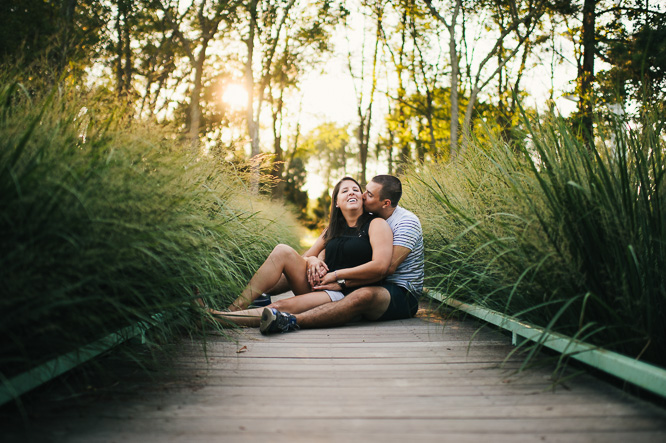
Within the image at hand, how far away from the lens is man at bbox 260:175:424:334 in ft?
9.72

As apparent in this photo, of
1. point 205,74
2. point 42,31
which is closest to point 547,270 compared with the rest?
point 42,31

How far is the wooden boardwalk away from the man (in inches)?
24.5

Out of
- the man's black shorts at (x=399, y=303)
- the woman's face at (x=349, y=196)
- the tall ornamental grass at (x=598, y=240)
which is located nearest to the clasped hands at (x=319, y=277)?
the man's black shorts at (x=399, y=303)

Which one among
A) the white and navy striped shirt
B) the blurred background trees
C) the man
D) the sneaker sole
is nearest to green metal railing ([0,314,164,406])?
the sneaker sole

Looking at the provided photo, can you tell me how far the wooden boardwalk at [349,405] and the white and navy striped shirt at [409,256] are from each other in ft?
3.20

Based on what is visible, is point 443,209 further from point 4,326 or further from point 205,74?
point 205,74

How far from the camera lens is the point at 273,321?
269 centimetres

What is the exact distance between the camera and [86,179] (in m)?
1.61

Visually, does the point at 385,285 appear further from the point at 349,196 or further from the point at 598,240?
the point at 598,240

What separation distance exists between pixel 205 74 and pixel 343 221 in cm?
1299

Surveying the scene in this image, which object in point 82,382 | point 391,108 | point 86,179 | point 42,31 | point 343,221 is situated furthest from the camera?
point 391,108

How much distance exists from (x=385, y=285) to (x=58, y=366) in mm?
Result: 2134

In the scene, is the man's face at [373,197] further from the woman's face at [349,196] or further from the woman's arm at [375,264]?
the woman's arm at [375,264]

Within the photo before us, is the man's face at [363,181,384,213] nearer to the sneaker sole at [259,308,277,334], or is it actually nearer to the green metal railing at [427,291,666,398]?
the sneaker sole at [259,308,277,334]
